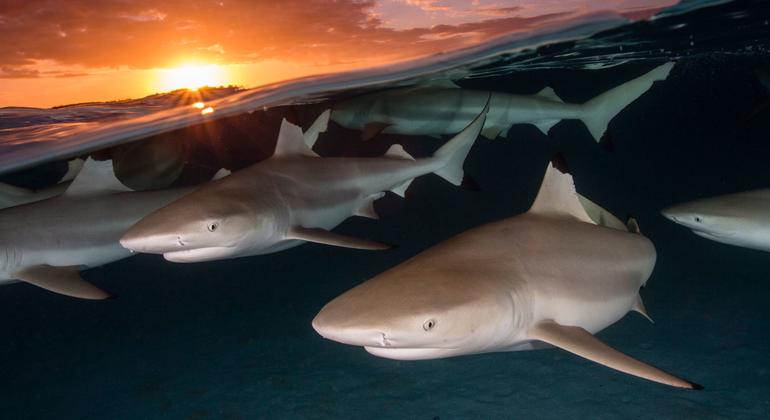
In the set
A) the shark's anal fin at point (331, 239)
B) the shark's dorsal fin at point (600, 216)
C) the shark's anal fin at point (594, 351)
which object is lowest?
the shark's anal fin at point (594, 351)

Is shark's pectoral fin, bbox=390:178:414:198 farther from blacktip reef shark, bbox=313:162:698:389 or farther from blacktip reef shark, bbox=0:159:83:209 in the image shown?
blacktip reef shark, bbox=0:159:83:209

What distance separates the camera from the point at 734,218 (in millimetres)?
5695

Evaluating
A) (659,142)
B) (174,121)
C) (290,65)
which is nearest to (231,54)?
(290,65)

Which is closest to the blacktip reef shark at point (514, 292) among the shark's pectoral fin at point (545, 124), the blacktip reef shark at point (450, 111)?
the blacktip reef shark at point (450, 111)

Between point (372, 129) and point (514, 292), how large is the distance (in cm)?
587

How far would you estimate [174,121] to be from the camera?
8.35 metres

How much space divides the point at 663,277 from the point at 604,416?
472 cm

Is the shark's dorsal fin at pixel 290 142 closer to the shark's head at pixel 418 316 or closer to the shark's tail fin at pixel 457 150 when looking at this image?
the shark's tail fin at pixel 457 150

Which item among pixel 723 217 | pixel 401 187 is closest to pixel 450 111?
pixel 401 187

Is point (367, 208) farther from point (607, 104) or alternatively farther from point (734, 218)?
point (607, 104)

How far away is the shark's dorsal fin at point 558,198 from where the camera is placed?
4.42 meters

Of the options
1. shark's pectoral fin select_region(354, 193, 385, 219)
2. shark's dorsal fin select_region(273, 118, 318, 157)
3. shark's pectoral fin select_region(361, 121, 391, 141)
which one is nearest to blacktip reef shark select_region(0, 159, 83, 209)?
shark's dorsal fin select_region(273, 118, 318, 157)

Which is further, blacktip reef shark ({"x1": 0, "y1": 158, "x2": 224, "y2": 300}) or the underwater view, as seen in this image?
blacktip reef shark ({"x1": 0, "y1": 158, "x2": 224, "y2": 300})

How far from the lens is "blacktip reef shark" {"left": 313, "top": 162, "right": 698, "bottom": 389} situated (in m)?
2.75
